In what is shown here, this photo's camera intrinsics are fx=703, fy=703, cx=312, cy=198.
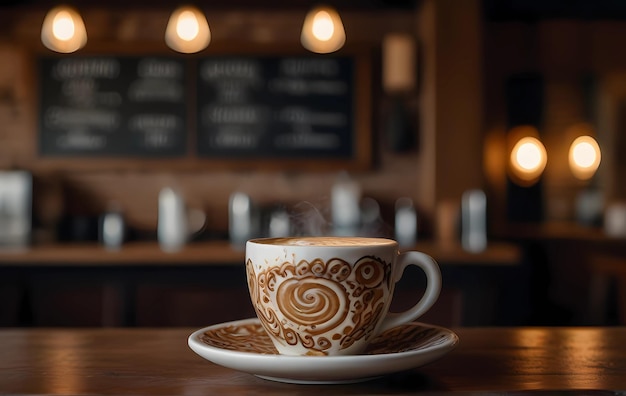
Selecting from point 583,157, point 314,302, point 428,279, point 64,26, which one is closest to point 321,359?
point 314,302

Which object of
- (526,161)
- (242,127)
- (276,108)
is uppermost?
(276,108)

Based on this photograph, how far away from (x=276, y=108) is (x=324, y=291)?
10.9 feet

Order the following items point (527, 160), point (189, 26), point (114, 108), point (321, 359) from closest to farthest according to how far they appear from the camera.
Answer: point (321, 359) → point (189, 26) → point (114, 108) → point (527, 160)

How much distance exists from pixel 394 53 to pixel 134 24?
150cm

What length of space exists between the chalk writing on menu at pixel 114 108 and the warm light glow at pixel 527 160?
108 inches

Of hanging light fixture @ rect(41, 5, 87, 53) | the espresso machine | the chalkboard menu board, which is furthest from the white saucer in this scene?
the chalkboard menu board

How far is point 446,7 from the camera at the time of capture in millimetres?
3834

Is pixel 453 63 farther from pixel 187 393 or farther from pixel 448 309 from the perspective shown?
pixel 187 393

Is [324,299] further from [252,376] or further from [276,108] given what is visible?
[276,108]

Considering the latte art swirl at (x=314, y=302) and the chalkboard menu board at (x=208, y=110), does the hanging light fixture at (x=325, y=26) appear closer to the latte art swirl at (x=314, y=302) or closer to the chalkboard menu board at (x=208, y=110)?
the chalkboard menu board at (x=208, y=110)

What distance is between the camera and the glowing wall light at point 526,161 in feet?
17.9

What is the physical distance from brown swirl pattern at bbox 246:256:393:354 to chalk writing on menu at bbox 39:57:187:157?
333 centimetres

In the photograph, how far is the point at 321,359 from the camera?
2.34 feet

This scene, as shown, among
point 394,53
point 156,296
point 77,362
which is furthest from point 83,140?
point 77,362
